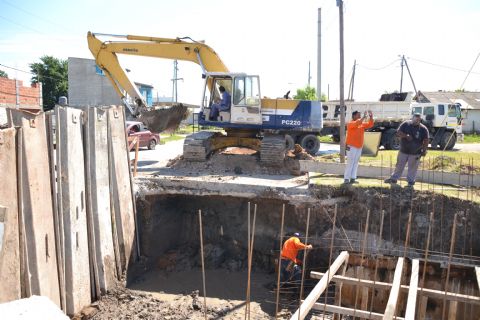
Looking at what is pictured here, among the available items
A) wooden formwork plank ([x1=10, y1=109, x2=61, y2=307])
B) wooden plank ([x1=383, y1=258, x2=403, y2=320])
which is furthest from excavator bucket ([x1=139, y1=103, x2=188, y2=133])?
wooden plank ([x1=383, y1=258, x2=403, y2=320])

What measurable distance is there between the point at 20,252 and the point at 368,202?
20.1 ft

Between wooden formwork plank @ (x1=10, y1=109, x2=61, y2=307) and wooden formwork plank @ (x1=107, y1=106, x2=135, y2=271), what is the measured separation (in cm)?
177

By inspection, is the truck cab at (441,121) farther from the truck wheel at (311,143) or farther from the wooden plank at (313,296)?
Answer: the wooden plank at (313,296)

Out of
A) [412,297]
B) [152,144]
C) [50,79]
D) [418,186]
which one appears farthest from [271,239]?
[50,79]

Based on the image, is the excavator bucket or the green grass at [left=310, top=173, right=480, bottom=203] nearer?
the green grass at [left=310, top=173, right=480, bottom=203]

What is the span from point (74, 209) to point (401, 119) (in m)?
17.4

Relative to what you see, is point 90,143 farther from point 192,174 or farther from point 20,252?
point 192,174

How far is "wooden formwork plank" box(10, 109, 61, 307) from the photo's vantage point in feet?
17.1

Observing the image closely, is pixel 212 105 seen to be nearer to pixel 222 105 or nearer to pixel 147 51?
pixel 222 105

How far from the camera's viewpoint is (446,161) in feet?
38.0

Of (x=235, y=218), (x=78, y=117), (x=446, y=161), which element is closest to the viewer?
(x=78, y=117)

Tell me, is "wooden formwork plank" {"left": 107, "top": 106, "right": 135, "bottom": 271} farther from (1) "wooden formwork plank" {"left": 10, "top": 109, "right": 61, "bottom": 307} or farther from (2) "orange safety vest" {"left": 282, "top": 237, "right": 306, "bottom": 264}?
(2) "orange safety vest" {"left": 282, "top": 237, "right": 306, "bottom": 264}

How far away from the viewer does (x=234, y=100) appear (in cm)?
1135

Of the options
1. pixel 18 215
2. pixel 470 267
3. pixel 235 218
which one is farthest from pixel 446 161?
pixel 18 215
